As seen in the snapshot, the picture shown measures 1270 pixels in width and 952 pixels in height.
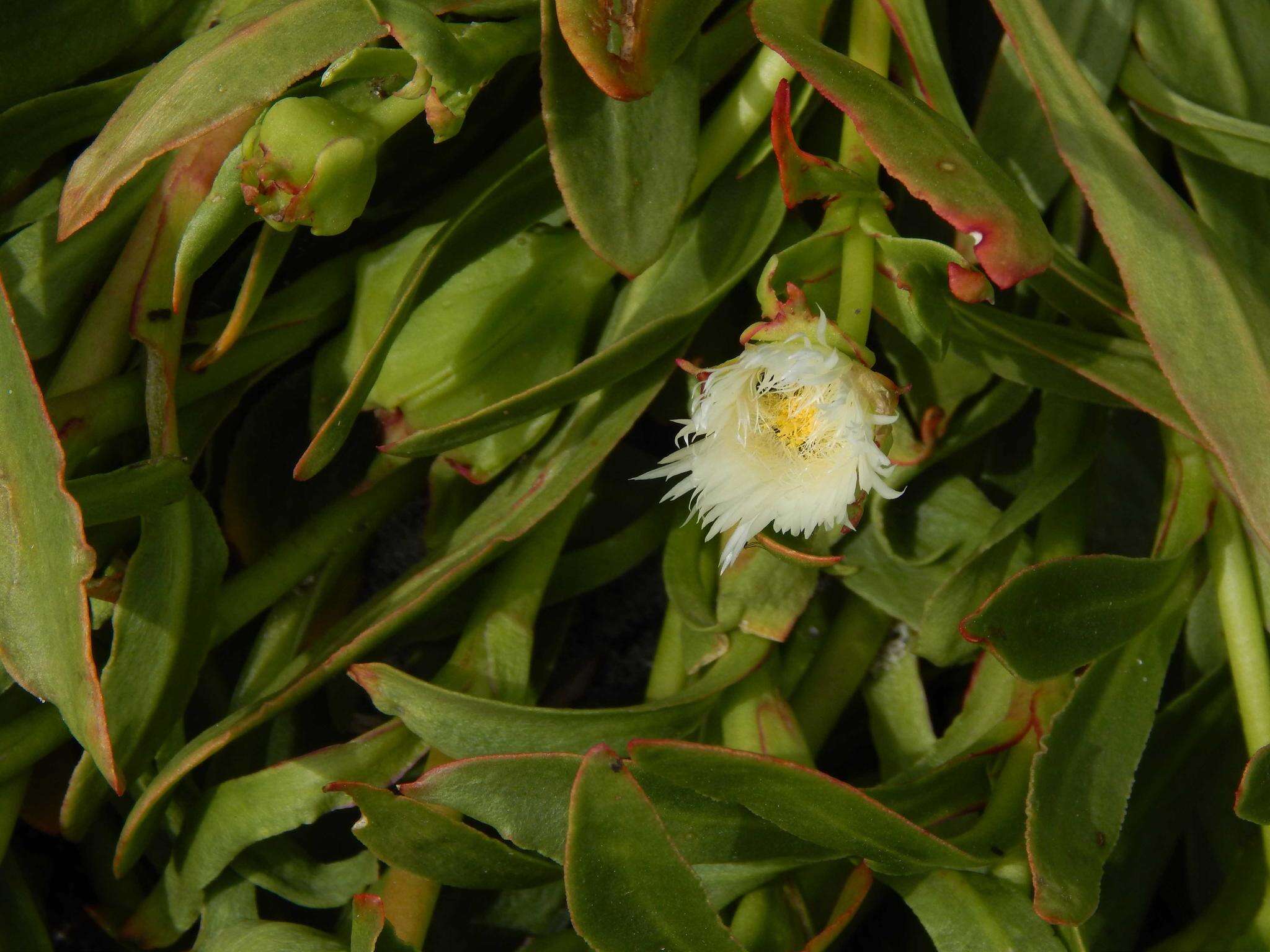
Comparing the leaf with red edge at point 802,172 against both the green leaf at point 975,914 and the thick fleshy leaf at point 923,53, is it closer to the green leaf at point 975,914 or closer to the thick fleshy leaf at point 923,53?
the thick fleshy leaf at point 923,53

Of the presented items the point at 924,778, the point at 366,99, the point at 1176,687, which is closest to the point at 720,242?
the point at 366,99

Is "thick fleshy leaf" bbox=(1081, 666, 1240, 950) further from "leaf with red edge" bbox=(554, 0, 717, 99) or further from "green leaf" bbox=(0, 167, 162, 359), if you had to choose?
"green leaf" bbox=(0, 167, 162, 359)

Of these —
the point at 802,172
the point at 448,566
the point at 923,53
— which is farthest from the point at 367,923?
the point at 923,53

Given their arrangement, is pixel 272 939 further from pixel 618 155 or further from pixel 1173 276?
pixel 1173 276

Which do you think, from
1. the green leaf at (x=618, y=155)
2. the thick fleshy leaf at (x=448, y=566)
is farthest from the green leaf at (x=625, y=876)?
the green leaf at (x=618, y=155)

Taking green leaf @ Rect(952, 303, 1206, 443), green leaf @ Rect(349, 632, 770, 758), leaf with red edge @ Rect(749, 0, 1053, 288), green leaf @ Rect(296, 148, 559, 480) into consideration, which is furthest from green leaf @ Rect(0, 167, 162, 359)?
green leaf @ Rect(952, 303, 1206, 443)

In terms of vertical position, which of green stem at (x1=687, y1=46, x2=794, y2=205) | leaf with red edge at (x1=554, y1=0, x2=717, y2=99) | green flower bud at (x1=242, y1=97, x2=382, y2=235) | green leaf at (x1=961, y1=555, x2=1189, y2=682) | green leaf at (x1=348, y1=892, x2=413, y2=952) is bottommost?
green leaf at (x1=348, y1=892, x2=413, y2=952)
